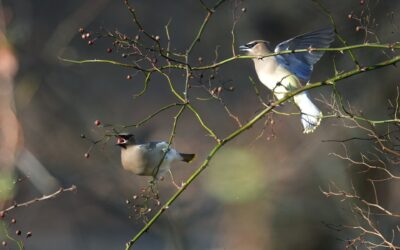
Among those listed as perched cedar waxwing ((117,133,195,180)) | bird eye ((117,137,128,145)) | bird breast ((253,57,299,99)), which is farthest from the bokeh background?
bird eye ((117,137,128,145))

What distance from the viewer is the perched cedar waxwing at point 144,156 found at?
339 cm

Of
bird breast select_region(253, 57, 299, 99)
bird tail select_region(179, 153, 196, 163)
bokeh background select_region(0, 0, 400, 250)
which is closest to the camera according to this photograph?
bird tail select_region(179, 153, 196, 163)

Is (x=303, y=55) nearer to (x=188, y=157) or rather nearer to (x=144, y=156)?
(x=188, y=157)

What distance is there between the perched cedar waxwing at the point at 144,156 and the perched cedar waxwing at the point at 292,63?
0.57 meters

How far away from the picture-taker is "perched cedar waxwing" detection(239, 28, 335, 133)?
390 cm

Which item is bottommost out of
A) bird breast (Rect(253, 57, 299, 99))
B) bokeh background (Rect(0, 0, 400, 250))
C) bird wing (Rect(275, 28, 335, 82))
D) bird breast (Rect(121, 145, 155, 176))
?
bird breast (Rect(121, 145, 155, 176))

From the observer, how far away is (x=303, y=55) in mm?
4266

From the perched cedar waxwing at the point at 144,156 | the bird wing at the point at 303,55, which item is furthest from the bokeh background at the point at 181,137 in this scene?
the perched cedar waxwing at the point at 144,156

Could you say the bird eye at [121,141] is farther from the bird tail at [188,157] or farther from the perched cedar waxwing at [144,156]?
the bird tail at [188,157]

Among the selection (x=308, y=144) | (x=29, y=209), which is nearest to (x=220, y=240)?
(x=308, y=144)

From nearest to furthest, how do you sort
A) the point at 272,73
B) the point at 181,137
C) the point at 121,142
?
1. the point at 121,142
2. the point at 272,73
3. the point at 181,137

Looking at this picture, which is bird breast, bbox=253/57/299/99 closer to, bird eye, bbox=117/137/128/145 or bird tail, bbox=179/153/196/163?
bird tail, bbox=179/153/196/163

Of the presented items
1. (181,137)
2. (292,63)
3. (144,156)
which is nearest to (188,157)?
(144,156)

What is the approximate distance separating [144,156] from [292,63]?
1.10m
